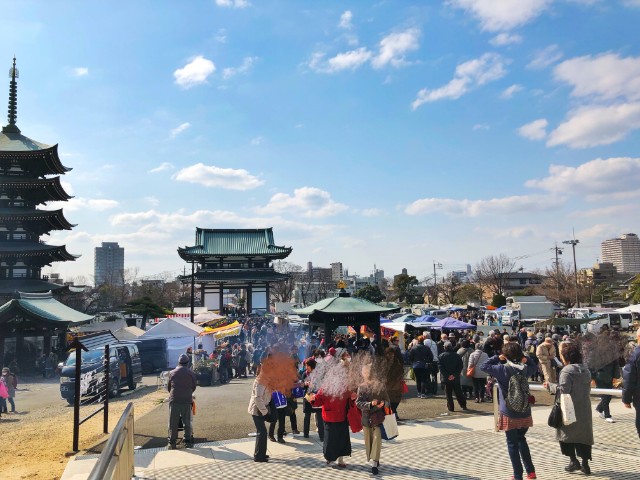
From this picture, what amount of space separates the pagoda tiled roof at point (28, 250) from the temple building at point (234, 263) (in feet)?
56.4

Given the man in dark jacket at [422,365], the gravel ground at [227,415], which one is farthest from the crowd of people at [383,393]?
the man in dark jacket at [422,365]

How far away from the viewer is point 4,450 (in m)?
9.71

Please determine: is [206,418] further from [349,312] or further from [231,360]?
[231,360]

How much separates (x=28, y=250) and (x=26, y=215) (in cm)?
Result: 279

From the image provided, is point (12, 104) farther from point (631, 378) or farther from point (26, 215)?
point (631, 378)

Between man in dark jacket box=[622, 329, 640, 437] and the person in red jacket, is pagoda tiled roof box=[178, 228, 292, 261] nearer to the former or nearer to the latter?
the person in red jacket

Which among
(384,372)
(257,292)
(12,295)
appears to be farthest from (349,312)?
(257,292)

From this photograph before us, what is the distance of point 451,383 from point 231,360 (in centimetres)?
1079

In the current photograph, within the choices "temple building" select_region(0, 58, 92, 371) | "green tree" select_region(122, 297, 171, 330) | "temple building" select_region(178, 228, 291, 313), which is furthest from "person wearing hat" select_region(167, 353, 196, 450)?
"temple building" select_region(178, 228, 291, 313)

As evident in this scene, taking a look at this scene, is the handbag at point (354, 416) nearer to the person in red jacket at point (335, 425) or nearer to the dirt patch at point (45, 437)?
the person in red jacket at point (335, 425)

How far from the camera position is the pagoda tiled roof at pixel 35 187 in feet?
118

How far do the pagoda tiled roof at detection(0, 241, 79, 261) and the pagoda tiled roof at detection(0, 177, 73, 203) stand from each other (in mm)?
3909

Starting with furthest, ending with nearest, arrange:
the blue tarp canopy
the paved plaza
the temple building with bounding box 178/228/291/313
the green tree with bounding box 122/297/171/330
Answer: the temple building with bounding box 178/228/291/313 → the green tree with bounding box 122/297/171/330 → the blue tarp canopy → the paved plaza

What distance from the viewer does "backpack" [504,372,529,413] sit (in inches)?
244
